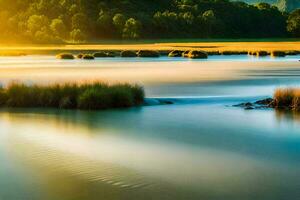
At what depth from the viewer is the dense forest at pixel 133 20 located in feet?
397

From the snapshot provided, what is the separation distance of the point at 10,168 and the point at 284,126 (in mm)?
7013

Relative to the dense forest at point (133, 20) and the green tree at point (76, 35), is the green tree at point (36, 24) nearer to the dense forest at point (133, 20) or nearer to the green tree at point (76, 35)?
the dense forest at point (133, 20)

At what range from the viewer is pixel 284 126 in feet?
50.1

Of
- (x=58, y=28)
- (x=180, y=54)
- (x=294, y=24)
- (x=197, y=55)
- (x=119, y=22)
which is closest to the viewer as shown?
(x=197, y=55)

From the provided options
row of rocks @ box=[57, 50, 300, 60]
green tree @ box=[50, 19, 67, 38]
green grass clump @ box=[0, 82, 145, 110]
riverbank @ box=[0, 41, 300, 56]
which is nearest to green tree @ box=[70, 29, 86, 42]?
green tree @ box=[50, 19, 67, 38]

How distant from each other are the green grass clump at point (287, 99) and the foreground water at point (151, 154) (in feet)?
3.12

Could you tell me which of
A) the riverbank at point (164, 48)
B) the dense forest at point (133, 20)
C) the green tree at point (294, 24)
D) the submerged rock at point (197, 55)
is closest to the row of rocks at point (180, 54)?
the submerged rock at point (197, 55)

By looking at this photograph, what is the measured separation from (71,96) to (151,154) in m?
7.82

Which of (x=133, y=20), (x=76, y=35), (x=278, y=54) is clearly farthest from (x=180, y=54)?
(x=76, y=35)

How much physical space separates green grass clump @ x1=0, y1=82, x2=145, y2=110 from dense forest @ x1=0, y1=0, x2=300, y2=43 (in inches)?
3866

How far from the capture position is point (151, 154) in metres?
11.9

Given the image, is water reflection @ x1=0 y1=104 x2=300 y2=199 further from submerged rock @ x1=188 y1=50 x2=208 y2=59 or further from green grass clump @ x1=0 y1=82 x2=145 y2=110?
submerged rock @ x1=188 y1=50 x2=208 y2=59

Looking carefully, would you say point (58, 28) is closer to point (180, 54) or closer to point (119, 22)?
point (119, 22)

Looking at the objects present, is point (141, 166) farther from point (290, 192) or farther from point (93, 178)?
point (290, 192)
